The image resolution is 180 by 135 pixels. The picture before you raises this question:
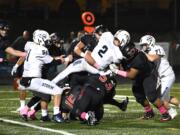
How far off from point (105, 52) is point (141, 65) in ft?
2.30

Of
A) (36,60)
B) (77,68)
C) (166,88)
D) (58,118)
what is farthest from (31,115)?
(166,88)

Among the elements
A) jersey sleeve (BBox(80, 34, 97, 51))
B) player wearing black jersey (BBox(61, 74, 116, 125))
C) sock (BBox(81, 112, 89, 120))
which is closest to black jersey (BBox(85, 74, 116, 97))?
player wearing black jersey (BBox(61, 74, 116, 125))

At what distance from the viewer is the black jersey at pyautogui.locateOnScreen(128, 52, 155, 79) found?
48.8 feet

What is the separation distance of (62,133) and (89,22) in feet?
11.4

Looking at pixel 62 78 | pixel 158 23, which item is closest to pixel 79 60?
pixel 62 78

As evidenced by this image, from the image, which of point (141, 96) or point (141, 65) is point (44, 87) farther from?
point (141, 96)

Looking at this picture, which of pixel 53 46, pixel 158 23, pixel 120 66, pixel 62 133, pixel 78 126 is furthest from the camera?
pixel 158 23

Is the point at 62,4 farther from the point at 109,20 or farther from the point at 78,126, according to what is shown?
the point at 78,126

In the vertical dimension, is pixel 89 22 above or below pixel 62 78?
above

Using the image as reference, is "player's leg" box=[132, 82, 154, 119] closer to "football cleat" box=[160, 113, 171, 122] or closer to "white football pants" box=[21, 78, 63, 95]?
"football cleat" box=[160, 113, 171, 122]

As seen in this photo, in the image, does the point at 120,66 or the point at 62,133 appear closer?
the point at 62,133

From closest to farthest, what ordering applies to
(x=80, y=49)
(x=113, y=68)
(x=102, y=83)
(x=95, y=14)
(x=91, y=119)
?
(x=91, y=119)
(x=102, y=83)
(x=113, y=68)
(x=80, y=49)
(x=95, y=14)

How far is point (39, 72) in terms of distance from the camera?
1501 cm

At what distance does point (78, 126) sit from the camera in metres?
14.2
